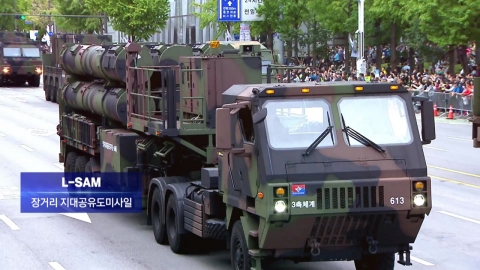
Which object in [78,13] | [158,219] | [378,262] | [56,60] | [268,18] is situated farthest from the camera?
[78,13]

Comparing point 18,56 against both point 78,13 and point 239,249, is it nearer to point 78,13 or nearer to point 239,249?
point 78,13

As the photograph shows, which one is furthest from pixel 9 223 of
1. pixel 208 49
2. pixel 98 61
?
pixel 208 49

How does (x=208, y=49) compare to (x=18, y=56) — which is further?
(x=18, y=56)

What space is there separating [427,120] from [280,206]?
2.12 meters

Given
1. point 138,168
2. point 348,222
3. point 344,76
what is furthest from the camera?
point 344,76

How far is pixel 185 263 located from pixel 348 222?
3.51 m

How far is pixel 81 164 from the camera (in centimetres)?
1923

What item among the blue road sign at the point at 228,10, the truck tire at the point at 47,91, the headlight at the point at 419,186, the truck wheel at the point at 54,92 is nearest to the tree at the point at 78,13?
the truck tire at the point at 47,91

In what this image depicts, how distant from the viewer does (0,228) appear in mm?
16375

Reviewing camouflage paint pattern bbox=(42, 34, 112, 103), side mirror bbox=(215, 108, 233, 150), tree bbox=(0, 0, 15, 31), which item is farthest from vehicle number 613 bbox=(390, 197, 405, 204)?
tree bbox=(0, 0, 15, 31)

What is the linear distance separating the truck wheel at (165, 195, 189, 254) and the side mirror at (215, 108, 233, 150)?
2808 mm

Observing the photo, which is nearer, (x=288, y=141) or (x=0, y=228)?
(x=288, y=141)

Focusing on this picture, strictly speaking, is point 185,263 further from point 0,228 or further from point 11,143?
point 11,143

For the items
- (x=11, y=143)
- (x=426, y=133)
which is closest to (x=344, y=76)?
(x=11, y=143)
